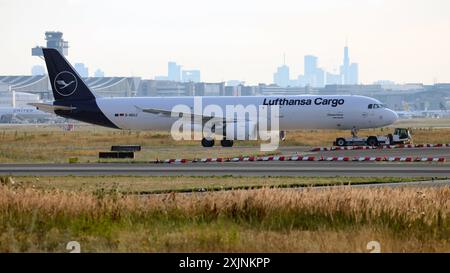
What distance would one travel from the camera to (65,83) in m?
75.1

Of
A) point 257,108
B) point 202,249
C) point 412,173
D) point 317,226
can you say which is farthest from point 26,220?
point 257,108

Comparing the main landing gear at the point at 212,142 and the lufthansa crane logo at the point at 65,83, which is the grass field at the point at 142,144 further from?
the lufthansa crane logo at the point at 65,83

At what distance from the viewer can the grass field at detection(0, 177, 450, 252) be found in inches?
679

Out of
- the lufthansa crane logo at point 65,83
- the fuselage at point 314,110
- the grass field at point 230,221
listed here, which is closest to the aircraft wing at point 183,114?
the fuselage at point 314,110

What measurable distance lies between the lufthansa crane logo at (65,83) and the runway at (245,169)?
2535cm

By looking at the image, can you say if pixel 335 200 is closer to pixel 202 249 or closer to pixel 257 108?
pixel 202 249

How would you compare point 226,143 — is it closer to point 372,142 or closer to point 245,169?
point 372,142

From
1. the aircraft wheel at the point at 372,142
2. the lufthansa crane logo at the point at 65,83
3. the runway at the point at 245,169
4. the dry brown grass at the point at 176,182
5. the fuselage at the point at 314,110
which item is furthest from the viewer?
the lufthansa crane logo at the point at 65,83

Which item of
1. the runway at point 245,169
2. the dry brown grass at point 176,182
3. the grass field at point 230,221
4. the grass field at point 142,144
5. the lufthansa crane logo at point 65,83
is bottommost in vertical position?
the grass field at point 142,144

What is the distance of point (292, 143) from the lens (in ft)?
233

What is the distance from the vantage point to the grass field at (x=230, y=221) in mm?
17250

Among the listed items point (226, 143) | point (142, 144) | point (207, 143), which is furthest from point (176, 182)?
point (142, 144)

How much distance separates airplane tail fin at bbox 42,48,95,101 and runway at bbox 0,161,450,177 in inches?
999
